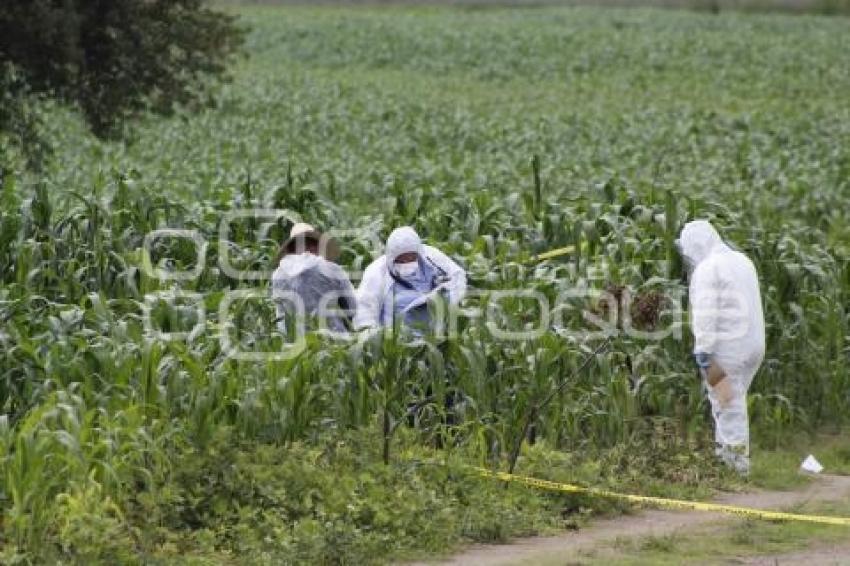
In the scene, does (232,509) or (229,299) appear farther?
(229,299)

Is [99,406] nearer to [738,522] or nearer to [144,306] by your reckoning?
[144,306]

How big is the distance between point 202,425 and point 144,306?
2.14 meters

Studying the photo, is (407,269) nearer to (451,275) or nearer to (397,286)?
(397,286)

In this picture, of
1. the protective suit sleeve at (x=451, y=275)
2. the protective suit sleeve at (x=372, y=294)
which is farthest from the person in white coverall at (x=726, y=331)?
the protective suit sleeve at (x=372, y=294)

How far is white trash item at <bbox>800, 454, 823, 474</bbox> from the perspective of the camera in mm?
12664

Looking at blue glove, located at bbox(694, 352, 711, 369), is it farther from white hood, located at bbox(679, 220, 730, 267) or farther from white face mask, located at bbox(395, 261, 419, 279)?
white face mask, located at bbox(395, 261, 419, 279)

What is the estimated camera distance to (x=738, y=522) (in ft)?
34.8

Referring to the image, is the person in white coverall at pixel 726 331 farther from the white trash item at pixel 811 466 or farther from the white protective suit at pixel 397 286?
the white protective suit at pixel 397 286

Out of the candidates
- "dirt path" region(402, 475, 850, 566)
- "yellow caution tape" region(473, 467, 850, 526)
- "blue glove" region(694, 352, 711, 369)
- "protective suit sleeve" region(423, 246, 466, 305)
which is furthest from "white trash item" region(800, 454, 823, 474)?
"protective suit sleeve" region(423, 246, 466, 305)

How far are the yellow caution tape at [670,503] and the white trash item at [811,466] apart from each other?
5.46 feet

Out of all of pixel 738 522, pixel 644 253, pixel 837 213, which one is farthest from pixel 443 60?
pixel 738 522

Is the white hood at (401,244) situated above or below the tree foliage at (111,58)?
below

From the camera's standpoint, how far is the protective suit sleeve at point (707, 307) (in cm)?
1216

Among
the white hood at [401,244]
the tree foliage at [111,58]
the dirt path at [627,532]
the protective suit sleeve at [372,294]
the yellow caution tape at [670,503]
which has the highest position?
the tree foliage at [111,58]
